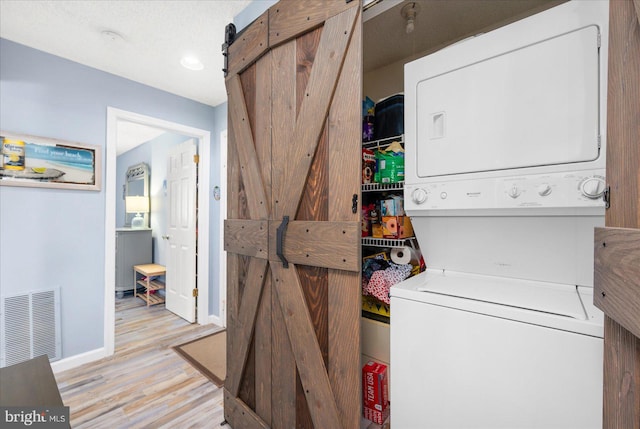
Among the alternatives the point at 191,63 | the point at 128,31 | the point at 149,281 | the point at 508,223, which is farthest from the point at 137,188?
the point at 508,223

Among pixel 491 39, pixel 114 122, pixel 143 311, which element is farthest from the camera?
pixel 143 311

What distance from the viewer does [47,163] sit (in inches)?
92.0

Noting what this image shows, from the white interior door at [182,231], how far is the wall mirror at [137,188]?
56.7 inches

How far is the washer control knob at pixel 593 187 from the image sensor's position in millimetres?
778

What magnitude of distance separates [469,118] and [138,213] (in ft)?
18.6

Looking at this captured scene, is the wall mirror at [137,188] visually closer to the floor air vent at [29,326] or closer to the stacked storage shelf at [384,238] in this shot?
the floor air vent at [29,326]

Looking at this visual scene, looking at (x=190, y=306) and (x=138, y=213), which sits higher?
(x=138, y=213)

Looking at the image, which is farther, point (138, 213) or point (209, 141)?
point (138, 213)

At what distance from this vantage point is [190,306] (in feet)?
Result: 11.4

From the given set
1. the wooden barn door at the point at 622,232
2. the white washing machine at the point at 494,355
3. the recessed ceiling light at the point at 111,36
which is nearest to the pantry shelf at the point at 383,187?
the white washing machine at the point at 494,355

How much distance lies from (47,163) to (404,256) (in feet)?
9.46

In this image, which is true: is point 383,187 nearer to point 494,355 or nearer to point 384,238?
point 384,238

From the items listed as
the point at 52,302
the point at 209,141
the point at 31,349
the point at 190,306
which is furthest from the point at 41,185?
the point at 190,306

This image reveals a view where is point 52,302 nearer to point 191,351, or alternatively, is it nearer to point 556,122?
point 191,351
